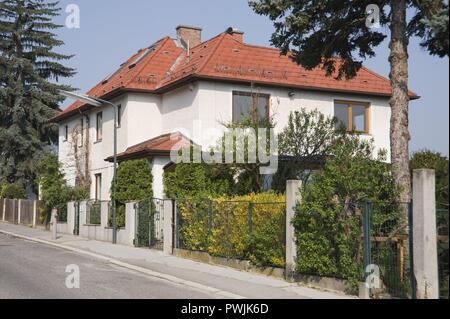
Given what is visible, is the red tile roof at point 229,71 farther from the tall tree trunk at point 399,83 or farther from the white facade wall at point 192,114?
the tall tree trunk at point 399,83

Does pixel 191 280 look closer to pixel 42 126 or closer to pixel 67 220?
pixel 67 220

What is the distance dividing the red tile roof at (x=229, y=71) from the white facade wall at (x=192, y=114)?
1.38 feet

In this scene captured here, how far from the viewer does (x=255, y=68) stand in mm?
26672

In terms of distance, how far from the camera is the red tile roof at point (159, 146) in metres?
23.8

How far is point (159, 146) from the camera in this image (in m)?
24.4

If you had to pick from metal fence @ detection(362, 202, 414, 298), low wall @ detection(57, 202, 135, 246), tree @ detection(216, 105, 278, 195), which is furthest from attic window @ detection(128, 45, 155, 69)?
metal fence @ detection(362, 202, 414, 298)

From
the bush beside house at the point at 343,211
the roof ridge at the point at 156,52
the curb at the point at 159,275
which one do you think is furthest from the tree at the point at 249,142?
the roof ridge at the point at 156,52

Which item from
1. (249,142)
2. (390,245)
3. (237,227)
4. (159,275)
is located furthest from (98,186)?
(390,245)

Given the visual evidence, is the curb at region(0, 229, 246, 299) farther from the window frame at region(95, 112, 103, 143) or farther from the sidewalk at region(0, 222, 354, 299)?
the window frame at region(95, 112, 103, 143)

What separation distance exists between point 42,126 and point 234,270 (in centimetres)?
3426

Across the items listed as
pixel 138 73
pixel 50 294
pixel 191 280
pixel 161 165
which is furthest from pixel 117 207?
pixel 50 294

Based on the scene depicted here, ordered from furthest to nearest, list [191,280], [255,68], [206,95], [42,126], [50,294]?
[42,126]
[255,68]
[206,95]
[191,280]
[50,294]

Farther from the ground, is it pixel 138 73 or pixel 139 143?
pixel 138 73

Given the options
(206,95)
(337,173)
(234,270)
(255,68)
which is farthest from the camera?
(255,68)
